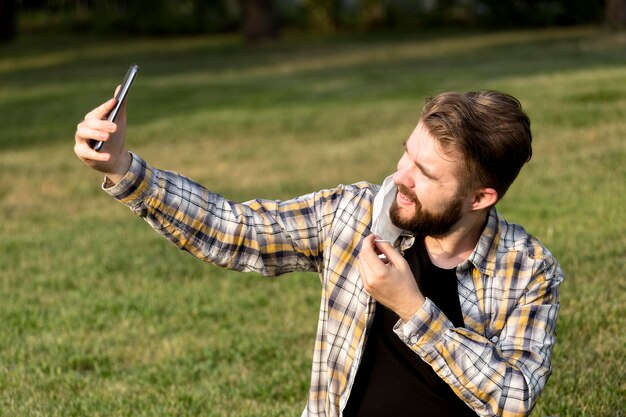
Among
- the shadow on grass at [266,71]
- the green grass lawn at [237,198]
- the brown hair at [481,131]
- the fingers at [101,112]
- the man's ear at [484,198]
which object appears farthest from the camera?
the shadow on grass at [266,71]

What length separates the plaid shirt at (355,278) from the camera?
276 centimetres

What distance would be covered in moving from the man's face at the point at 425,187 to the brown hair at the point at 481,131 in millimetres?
31

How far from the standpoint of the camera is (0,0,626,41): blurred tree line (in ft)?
101

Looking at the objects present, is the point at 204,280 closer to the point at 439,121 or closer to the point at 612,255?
the point at 612,255

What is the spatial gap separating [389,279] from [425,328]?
175 mm

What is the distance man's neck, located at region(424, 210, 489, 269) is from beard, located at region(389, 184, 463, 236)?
69 mm

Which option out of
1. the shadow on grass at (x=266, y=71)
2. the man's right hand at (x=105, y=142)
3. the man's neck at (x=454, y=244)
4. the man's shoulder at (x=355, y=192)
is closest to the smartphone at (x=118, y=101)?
the man's right hand at (x=105, y=142)

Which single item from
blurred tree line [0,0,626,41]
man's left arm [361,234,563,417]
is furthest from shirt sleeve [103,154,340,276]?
blurred tree line [0,0,626,41]

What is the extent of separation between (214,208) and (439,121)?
71 centimetres

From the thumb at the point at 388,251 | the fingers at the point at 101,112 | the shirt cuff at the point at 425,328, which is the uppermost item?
the fingers at the point at 101,112

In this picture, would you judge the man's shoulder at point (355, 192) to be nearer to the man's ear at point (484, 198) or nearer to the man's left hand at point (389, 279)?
the man's ear at point (484, 198)

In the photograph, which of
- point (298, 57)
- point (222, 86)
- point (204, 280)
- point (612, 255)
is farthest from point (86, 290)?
point (298, 57)

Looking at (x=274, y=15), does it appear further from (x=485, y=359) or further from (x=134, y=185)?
(x=485, y=359)

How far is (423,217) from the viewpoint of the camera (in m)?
2.96
